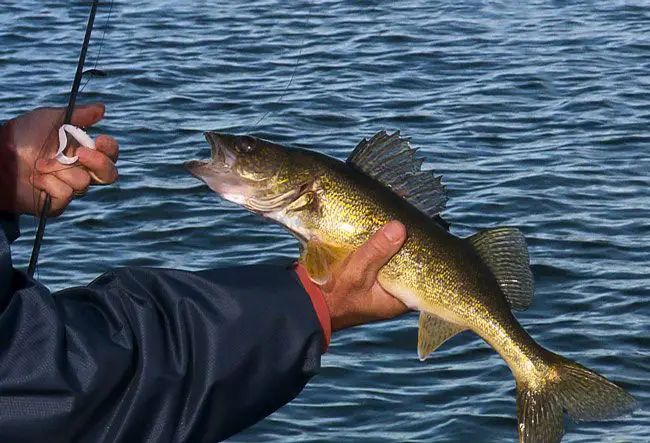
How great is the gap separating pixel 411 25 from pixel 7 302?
38.6 ft

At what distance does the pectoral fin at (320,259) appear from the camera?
3.34 meters

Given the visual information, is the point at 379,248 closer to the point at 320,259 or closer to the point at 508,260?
the point at 320,259

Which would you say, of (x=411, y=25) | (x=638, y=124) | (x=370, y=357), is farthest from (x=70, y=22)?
(x=370, y=357)

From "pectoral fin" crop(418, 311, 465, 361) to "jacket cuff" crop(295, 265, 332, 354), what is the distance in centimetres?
51

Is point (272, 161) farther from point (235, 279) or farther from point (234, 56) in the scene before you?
point (234, 56)

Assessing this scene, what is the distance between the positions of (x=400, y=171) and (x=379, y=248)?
255 mm

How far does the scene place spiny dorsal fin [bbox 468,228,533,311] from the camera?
3.74 m

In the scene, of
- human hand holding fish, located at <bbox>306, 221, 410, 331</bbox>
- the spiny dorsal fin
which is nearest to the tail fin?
the spiny dorsal fin

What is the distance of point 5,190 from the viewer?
3426 mm

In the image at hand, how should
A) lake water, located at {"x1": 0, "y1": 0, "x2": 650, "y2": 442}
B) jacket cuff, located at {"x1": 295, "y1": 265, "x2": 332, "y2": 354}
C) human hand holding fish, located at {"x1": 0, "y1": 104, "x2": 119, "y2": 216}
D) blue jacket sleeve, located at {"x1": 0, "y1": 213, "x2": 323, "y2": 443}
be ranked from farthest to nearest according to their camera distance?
lake water, located at {"x1": 0, "y1": 0, "x2": 650, "y2": 442} → human hand holding fish, located at {"x1": 0, "y1": 104, "x2": 119, "y2": 216} → jacket cuff, located at {"x1": 295, "y1": 265, "x2": 332, "y2": 354} → blue jacket sleeve, located at {"x1": 0, "y1": 213, "x2": 323, "y2": 443}

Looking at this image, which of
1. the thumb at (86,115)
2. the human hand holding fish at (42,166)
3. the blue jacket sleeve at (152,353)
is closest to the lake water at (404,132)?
the thumb at (86,115)

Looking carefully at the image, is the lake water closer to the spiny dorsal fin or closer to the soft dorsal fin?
the spiny dorsal fin

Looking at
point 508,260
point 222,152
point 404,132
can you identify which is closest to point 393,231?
point 508,260

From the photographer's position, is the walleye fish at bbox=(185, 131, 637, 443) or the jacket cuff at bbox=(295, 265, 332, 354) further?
the walleye fish at bbox=(185, 131, 637, 443)
